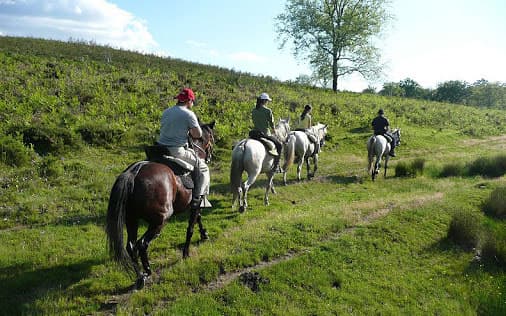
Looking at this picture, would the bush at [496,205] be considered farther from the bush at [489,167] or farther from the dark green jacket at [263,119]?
the dark green jacket at [263,119]

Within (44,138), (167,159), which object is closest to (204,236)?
(167,159)

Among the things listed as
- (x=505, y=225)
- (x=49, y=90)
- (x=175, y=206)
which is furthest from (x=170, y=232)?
(x=49, y=90)

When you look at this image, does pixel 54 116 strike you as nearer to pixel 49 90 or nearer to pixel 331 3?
pixel 49 90

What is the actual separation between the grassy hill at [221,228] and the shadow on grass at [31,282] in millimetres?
33

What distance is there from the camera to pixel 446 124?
1502 inches

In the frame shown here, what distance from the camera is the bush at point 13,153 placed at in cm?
1404

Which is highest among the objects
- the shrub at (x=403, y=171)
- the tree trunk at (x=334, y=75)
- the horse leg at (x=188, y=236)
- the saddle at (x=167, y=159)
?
the tree trunk at (x=334, y=75)

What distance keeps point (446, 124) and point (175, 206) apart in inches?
1443

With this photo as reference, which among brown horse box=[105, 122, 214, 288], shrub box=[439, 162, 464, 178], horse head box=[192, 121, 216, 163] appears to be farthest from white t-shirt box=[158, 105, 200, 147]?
shrub box=[439, 162, 464, 178]

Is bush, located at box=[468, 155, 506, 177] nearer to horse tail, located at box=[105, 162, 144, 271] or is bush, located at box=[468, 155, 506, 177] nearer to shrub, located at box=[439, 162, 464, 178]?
shrub, located at box=[439, 162, 464, 178]

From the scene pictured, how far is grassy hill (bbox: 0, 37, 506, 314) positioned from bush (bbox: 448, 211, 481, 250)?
18 cm

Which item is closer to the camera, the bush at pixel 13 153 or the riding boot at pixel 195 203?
the riding boot at pixel 195 203

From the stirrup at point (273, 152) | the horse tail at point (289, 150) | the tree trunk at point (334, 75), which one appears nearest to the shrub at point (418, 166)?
the horse tail at point (289, 150)

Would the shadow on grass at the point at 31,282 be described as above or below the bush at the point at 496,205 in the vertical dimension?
below
